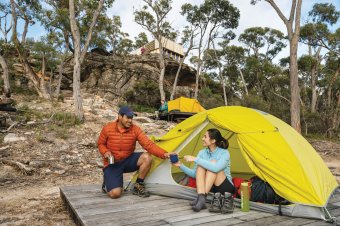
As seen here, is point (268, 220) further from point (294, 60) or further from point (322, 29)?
point (322, 29)


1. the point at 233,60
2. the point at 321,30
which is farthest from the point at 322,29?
the point at 233,60

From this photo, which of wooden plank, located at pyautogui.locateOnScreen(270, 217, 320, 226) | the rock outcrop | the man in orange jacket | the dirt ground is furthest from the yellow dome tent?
the rock outcrop

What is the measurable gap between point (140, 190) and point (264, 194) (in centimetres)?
168

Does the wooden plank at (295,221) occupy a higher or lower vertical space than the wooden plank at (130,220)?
higher

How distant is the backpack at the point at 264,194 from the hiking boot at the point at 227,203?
36 centimetres

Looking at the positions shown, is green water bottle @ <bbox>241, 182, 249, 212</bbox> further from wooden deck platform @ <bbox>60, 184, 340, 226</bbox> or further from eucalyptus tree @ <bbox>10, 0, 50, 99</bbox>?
eucalyptus tree @ <bbox>10, 0, 50, 99</bbox>

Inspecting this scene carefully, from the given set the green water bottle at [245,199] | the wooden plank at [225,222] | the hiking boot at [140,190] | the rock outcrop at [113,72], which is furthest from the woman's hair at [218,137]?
the rock outcrop at [113,72]

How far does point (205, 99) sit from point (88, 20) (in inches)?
473

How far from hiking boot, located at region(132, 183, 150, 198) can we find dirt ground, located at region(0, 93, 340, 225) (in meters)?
0.94

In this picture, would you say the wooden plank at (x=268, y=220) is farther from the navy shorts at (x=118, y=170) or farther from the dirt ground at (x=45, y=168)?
the dirt ground at (x=45, y=168)

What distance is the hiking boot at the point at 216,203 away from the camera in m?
3.57

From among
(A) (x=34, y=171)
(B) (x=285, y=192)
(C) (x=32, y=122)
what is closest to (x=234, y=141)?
(B) (x=285, y=192)

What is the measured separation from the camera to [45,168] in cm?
706

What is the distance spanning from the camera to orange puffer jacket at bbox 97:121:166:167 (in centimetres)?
439
